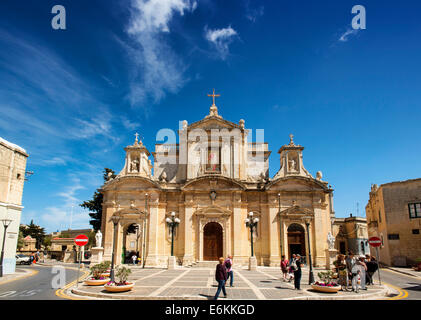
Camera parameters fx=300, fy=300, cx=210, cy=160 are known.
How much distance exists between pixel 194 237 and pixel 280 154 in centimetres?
1374

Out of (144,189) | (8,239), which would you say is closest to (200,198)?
(144,189)

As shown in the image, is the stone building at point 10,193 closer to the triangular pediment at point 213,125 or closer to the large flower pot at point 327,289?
the triangular pediment at point 213,125

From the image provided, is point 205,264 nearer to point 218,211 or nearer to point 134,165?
point 218,211

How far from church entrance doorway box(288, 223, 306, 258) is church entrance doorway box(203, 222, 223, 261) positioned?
25.0 ft

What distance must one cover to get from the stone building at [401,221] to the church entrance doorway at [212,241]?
19.4m

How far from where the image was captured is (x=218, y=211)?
32.3 m

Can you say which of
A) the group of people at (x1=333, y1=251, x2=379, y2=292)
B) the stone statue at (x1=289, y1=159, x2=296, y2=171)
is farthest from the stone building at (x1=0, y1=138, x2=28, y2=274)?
the stone statue at (x1=289, y1=159, x2=296, y2=171)

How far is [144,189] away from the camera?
32.9 meters

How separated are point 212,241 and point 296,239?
30.1 feet

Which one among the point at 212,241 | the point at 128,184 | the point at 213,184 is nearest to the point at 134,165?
the point at 128,184

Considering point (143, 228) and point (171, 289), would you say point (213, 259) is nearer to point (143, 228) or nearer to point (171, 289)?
point (143, 228)
